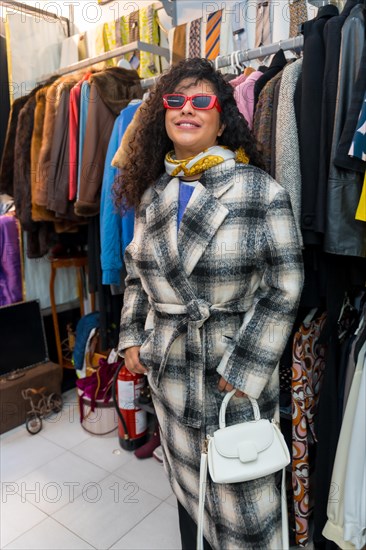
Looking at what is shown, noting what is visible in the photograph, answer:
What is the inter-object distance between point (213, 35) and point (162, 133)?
3.69ft

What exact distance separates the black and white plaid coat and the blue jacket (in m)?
0.60

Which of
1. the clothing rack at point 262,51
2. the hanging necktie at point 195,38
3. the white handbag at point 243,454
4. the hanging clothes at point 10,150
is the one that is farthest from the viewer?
the hanging clothes at point 10,150

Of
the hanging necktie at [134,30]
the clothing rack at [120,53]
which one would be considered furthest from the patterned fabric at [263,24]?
the hanging necktie at [134,30]

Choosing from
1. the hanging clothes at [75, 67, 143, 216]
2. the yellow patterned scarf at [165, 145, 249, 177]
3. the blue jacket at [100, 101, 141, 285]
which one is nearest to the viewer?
the yellow patterned scarf at [165, 145, 249, 177]

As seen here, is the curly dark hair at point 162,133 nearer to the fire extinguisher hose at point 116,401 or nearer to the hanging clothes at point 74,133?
the hanging clothes at point 74,133

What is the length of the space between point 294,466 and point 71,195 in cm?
148

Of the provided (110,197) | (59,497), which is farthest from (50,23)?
(59,497)

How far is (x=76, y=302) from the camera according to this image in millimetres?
3035

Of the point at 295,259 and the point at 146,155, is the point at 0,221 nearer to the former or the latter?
the point at 146,155

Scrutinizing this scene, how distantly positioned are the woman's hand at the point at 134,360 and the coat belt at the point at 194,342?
166 millimetres

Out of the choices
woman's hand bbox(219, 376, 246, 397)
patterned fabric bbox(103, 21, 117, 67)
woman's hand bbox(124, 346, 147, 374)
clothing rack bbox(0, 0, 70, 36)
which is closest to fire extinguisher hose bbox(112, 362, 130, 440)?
woman's hand bbox(124, 346, 147, 374)

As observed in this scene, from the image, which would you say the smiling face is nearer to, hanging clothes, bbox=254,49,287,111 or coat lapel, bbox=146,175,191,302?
coat lapel, bbox=146,175,191,302

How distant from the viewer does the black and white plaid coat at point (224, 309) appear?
1.12m

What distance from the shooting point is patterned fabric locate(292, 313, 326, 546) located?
60.2 inches
